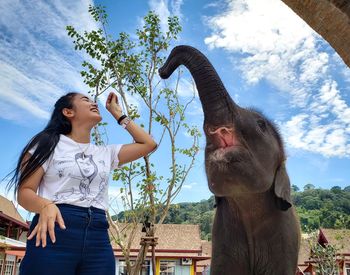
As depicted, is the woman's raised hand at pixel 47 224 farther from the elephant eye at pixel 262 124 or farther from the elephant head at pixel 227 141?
the elephant eye at pixel 262 124

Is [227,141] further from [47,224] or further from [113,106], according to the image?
[113,106]

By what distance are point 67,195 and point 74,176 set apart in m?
0.12

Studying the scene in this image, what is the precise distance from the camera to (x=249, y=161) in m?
2.17

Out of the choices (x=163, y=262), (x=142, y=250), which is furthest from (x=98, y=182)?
(x=163, y=262)

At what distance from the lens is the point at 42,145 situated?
2.59 metres

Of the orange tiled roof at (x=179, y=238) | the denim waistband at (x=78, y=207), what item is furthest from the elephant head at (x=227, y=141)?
the orange tiled roof at (x=179, y=238)

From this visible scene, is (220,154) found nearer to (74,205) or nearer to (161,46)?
(74,205)

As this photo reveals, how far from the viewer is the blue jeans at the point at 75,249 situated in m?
2.36

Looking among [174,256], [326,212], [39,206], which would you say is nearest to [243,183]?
[39,206]

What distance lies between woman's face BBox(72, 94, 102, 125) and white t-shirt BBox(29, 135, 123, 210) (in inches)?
7.2

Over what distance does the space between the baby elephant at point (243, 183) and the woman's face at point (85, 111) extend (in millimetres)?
665

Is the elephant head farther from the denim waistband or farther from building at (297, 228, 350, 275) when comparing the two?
building at (297, 228, 350, 275)

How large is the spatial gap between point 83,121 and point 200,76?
102cm

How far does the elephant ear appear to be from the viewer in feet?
8.14
